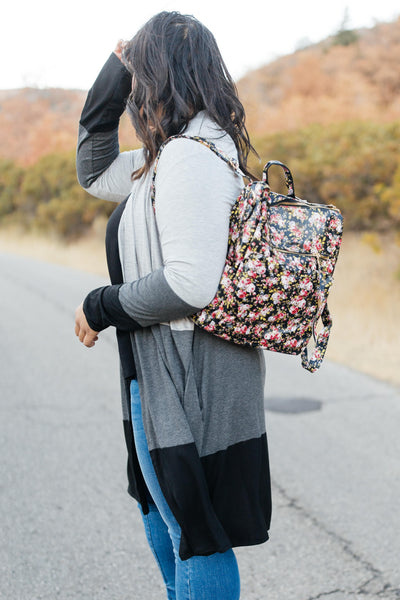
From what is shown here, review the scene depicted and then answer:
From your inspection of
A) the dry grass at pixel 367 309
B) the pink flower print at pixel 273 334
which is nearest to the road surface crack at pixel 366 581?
the pink flower print at pixel 273 334

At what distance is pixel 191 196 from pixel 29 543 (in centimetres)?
211

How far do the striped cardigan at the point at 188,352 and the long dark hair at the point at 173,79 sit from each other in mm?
46

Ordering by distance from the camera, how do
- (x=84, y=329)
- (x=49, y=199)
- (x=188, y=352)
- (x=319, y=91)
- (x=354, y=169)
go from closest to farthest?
(x=188, y=352) < (x=84, y=329) < (x=354, y=169) < (x=49, y=199) < (x=319, y=91)

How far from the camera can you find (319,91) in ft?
115

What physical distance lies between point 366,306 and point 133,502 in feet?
20.6

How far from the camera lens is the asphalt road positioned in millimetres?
2602

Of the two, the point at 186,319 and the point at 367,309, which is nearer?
the point at 186,319

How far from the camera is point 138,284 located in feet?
4.77

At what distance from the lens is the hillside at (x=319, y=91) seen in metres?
27.5

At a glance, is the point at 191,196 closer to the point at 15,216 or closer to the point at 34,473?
the point at 34,473

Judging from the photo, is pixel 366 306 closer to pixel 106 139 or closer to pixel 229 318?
pixel 106 139

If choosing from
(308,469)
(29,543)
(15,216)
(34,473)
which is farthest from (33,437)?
(15,216)

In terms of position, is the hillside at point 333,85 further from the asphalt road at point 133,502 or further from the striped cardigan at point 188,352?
the striped cardigan at point 188,352

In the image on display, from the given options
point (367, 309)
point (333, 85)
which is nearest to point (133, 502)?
point (367, 309)
